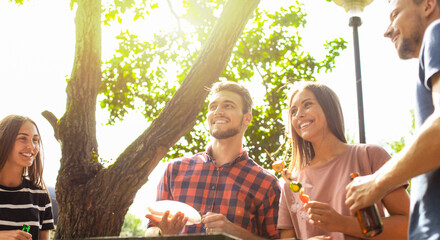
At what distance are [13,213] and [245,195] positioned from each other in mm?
1849

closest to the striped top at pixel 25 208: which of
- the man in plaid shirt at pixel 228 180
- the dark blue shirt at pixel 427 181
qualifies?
the man in plaid shirt at pixel 228 180

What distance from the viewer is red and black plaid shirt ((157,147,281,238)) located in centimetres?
344

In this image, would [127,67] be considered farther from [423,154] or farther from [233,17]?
[423,154]

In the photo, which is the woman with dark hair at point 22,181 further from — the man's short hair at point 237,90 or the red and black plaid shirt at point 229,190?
the man's short hair at point 237,90

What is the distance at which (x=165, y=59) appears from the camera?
30.2 feet

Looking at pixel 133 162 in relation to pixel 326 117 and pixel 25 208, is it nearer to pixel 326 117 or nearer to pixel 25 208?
pixel 25 208

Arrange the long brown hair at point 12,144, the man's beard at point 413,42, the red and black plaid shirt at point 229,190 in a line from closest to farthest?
the man's beard at point 413,42
the red and black plaid shirt at point 229,190
the long brown hair at point 12,144

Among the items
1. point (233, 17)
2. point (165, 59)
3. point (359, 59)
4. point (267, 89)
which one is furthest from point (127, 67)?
point (359, 59)

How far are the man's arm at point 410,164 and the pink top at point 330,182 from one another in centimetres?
77

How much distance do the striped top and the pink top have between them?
2.06 meters

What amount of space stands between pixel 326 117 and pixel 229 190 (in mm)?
1119

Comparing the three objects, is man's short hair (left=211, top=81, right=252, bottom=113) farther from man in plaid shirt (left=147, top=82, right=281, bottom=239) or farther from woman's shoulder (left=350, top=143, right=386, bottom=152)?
woman's shoulder (left=350, top=143, right=386, bottom=152)

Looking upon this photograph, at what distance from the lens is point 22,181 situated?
3727 mm

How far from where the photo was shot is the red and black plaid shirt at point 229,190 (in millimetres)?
3436
